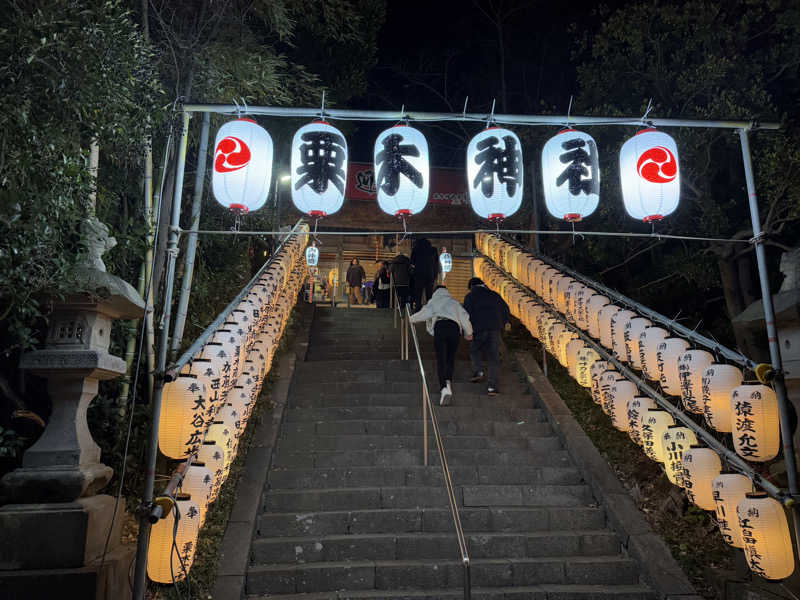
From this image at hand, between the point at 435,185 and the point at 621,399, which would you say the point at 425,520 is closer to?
the point at 621,399

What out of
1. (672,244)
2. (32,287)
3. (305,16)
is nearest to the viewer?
(32,287)

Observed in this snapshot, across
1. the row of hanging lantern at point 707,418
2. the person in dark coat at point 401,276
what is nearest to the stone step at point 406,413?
the row of hanging lantern at point 707,418

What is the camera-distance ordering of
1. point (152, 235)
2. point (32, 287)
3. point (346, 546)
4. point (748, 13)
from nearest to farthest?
1. point (32, 287)
2. point (346, 546)
3. point (152, 235)
4. point (748, 13)

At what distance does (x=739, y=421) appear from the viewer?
5.52 m

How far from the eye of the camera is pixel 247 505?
660 cm

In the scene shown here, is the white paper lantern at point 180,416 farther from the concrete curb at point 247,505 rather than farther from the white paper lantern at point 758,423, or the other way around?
the white paper lantern at point 758,423

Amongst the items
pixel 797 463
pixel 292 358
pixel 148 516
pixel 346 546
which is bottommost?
pixel 346 546

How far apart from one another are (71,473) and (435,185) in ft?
49.6

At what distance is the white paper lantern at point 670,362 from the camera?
21.8 feet

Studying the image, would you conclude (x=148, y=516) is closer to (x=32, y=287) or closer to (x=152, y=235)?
(x=32, y=287)

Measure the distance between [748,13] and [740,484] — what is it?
9962mm

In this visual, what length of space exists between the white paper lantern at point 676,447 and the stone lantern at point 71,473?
544 cm

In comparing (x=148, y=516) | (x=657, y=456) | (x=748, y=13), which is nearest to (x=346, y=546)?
(x=148, y=516)

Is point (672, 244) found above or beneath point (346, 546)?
above
